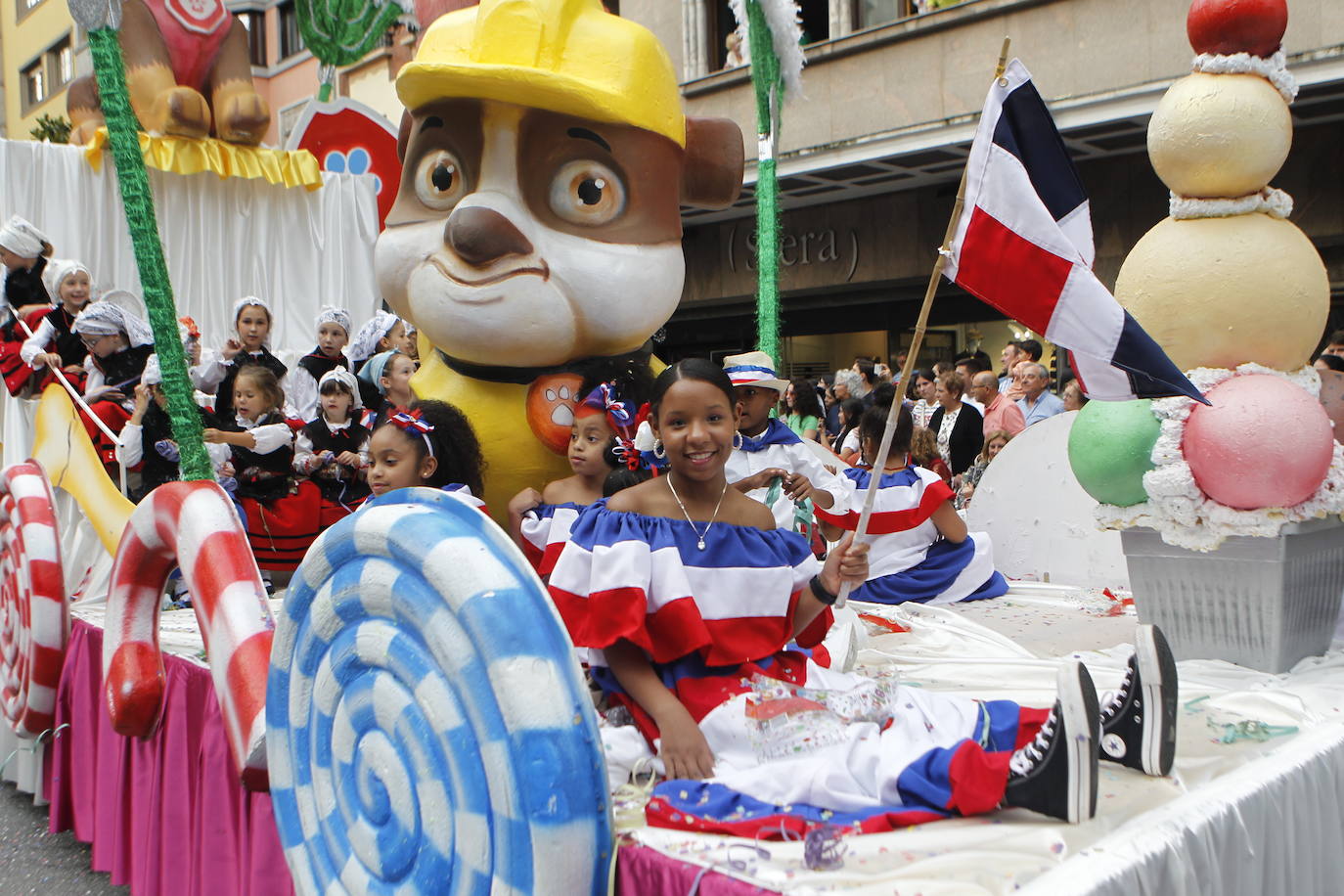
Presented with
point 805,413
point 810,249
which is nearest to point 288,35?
point 810,249

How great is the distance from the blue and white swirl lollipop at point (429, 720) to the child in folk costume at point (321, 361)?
9.47ft

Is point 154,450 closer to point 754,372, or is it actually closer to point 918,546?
point 754,372

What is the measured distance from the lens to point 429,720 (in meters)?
1.49

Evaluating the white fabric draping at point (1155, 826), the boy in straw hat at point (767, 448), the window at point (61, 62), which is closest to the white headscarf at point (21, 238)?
the boy in straw hat at point (767, 448)

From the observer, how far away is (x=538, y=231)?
2926 mm

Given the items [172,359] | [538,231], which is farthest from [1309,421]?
[172,359]

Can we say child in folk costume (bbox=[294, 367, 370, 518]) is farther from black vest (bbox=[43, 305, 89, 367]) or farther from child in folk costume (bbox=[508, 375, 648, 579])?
child in folk costume (bbox=[508, 375, 648, 579])

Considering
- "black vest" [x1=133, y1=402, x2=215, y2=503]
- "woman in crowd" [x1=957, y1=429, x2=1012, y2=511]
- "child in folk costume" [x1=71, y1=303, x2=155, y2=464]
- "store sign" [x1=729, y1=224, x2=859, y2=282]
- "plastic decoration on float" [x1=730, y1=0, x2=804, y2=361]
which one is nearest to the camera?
"black vest" [x1=133, y1=402, x2=215, y2=503]

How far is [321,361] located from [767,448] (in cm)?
192

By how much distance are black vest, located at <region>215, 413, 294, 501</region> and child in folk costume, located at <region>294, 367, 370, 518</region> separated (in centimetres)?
4

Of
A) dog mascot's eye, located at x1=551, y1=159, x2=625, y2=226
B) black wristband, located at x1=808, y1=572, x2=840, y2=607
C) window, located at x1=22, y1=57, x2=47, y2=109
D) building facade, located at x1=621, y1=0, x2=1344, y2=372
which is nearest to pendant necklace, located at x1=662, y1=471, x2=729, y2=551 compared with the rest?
black wristband, located at x1=808, y1=572, x2=840, y2=607

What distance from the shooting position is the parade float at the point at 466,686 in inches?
55.4

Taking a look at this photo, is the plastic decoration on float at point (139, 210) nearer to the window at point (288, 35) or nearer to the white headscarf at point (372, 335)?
the white headscarf at point (372, 335)

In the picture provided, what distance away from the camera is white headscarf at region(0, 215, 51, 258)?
4.26m
